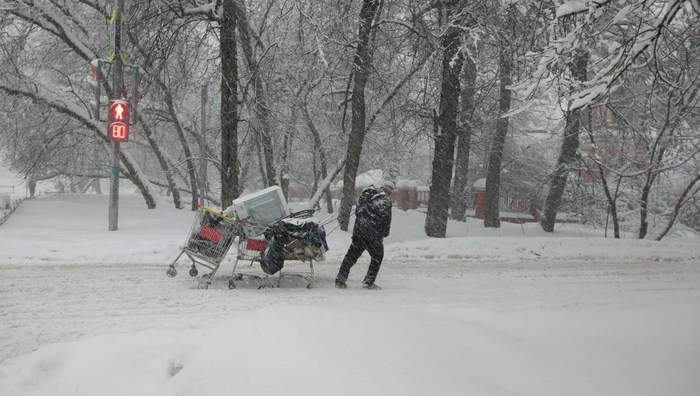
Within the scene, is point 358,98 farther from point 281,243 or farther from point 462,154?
point 462,154

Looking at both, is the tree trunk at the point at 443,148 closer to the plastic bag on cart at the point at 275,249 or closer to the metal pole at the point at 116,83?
the metal pole at the point at 116,83

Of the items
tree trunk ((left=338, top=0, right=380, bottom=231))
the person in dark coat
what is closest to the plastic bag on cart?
the person in dark coat

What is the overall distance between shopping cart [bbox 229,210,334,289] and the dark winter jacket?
60 centimetres

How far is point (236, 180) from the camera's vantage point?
13.5 m

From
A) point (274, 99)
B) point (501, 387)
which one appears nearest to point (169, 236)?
point (274, 99)

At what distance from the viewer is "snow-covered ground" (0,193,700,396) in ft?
Result: 12.8

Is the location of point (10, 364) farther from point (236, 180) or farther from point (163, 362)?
point (236, 180)

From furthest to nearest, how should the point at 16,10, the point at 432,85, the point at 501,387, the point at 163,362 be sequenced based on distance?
the point at 432,85 < the point at 16,10 < the point at 163,362 < the point at 501,387

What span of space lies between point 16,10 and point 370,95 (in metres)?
10.5

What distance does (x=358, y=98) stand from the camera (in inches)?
573

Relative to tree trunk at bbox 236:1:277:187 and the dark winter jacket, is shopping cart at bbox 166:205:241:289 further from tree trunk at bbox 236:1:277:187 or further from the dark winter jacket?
tree trunk at bbox 236:1:277:187

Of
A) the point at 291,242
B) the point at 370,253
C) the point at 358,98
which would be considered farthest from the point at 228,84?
the point at 370,253

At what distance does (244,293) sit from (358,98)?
8088 millimetres

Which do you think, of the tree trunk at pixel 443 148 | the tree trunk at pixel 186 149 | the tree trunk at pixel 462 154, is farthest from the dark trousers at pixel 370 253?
the tree trunk at pixel 186 149
